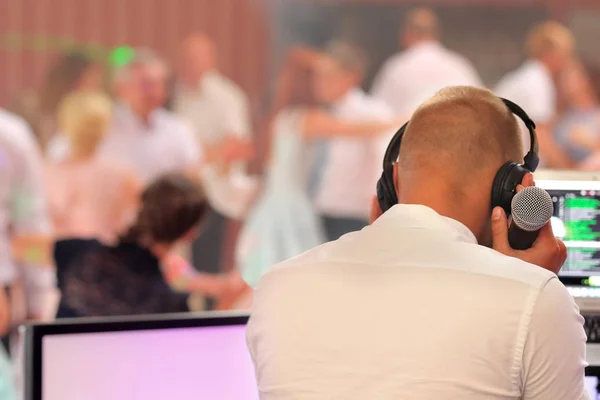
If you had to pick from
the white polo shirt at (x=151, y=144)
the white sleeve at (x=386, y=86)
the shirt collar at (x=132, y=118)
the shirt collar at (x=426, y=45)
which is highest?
the shirt collar at (x=426, y=45)

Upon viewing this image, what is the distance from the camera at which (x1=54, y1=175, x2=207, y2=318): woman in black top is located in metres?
2.51

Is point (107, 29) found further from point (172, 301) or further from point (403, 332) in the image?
point (403, 332)

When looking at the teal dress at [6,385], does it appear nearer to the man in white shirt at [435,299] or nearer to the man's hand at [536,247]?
the man in white shirt at [435,299]

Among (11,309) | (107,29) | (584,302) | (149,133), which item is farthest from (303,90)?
(584,302)

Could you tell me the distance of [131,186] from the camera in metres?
4.98

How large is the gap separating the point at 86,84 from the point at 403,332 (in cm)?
448

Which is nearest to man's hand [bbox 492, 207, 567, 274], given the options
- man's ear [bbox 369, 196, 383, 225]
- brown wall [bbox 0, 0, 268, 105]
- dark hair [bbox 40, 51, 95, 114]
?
man's ear [bbox 369, 196, 383, 225]

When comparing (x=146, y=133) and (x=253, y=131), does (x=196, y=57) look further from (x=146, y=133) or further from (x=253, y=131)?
(x=146, y=133)

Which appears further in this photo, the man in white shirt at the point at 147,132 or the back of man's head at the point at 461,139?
the man in white shirt at the point at 147,132

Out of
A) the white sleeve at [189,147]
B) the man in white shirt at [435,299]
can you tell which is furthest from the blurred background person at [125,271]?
the white sleeve at [189,147]

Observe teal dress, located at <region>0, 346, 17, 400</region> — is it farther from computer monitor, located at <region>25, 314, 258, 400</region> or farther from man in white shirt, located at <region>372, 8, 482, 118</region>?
man in white shirt, located at <region>372, 8, 482, 118</region>

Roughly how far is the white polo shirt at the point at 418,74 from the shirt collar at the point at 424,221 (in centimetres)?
429

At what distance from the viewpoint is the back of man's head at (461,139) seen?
53.7 inches

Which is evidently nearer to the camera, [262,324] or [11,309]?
[262,324]
